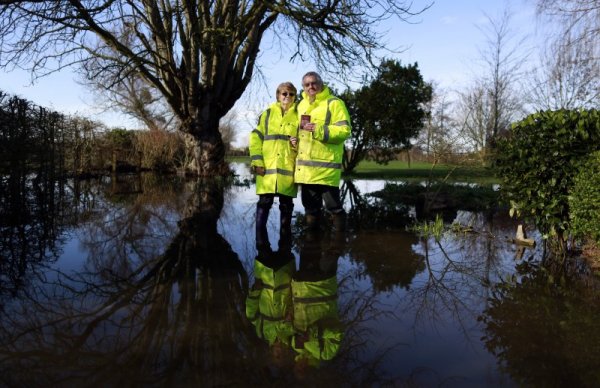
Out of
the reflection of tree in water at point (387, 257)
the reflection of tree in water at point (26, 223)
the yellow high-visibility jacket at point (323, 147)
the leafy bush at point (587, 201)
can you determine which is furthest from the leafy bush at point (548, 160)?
the reflection of tree in water at point (26, 223)

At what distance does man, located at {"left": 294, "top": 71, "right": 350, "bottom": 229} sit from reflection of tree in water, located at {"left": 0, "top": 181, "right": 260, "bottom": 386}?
1683 millimetres

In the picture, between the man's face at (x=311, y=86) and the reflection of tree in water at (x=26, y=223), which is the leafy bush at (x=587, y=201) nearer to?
the man's face at (x=311, y=86)

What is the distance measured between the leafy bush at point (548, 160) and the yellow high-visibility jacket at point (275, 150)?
257 centimetres

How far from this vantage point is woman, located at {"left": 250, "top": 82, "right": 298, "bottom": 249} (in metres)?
5.29

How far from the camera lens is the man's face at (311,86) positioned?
17.3ft

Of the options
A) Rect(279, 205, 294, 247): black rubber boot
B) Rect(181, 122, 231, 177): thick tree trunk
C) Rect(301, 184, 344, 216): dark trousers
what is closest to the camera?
Rect(301, 184, 344, 216): dark trousers

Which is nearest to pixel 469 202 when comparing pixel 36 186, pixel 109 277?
pixel 109 277

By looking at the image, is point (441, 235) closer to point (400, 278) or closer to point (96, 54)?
point (400, 278)

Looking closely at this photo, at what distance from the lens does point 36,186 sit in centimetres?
1018

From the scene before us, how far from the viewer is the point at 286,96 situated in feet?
17.5

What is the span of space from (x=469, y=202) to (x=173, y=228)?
658 cm

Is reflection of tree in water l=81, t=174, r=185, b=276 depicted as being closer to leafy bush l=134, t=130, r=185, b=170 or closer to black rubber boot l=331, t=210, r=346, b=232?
black rubber boot l=331, t=210, r=346, b=232

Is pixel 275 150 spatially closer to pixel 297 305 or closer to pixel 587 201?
pixel 297 305

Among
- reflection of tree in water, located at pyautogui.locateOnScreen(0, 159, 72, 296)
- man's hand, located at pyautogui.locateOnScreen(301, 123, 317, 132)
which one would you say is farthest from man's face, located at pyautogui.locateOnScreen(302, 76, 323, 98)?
reflection of tree in water, located at pyautogui.locateOnScreen(0, 159, 72, 296)
